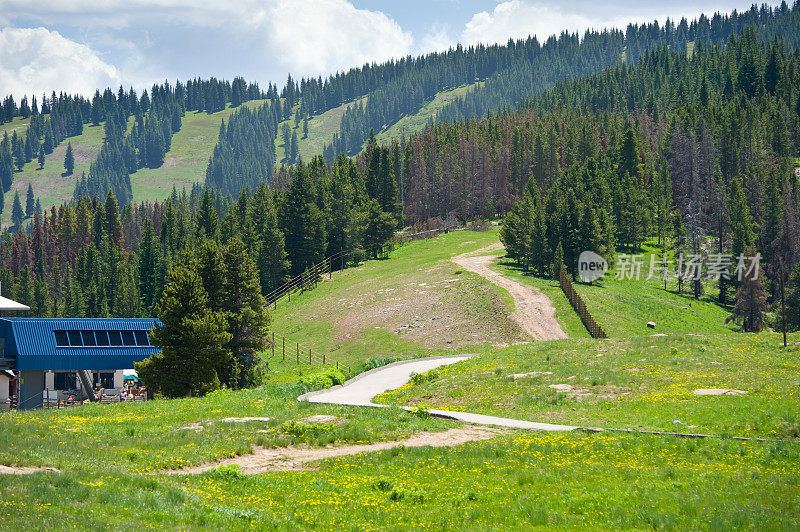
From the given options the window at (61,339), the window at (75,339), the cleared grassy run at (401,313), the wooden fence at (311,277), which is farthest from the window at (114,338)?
the cleared grassy run at (401,313)

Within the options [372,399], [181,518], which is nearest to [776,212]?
[372,399]

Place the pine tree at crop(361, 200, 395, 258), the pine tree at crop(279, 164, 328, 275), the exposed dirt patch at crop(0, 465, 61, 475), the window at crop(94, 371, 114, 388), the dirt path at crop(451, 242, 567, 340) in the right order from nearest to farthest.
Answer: the exposed dirt patch at crop(0, 465, 61, 475) < the window at crop(94, 371, 114, 388) < the dirt path at crop(451, 242, 567, 340) < the pine tree at crop(279, 164, 328, 275) < the pine tree at crop(361, 200, 395, 258)

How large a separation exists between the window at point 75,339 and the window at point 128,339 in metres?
3.04

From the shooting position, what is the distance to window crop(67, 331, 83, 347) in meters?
50.8

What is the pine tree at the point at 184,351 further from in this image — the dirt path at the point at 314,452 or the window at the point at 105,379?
the dirt path at the point at 314,452

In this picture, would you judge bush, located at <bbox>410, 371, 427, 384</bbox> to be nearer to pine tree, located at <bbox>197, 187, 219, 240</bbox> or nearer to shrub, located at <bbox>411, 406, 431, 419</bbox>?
shrub, located at <bbox>411, 406, 431, 419</bbox>

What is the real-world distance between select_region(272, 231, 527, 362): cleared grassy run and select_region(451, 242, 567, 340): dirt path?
1.16 meters

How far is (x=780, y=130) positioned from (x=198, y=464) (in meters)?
154

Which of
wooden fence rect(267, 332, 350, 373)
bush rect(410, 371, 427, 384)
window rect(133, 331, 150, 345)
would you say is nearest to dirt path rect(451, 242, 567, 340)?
wooden fence rect(267, 332, 350, 373)

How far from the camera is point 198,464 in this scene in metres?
19.5

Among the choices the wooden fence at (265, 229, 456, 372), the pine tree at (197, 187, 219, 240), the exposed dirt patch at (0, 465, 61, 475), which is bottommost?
the exposed dirt patch at (0, 465, 61, 475)

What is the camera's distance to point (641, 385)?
3105cm

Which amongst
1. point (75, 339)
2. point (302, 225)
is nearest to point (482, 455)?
point (75, 339)

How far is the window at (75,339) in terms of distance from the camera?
50.8 metres
